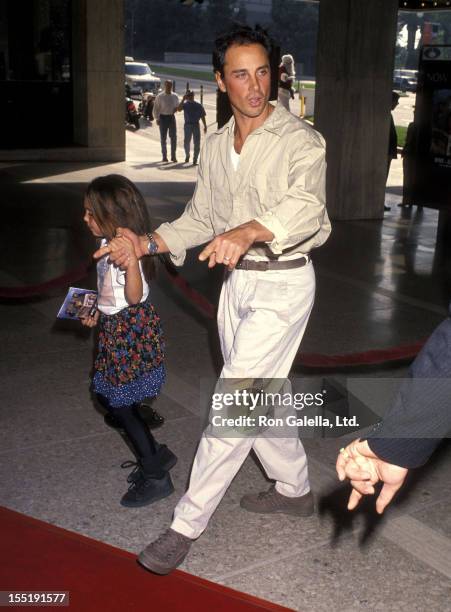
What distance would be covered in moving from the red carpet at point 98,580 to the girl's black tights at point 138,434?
52 centimetres

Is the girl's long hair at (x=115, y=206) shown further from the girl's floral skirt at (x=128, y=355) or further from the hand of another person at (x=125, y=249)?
the girl's floral skirt at (x=128, y=355)

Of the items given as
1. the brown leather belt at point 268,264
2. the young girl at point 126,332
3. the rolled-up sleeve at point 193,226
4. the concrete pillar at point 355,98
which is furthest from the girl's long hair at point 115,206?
the concrete pillar at point 355,98

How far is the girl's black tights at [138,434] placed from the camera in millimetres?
4102

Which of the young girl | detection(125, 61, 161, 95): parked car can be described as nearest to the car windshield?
detection(125, 61, 161, 95): parked car

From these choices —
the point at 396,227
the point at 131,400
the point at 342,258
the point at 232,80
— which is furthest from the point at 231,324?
the point at 396,227

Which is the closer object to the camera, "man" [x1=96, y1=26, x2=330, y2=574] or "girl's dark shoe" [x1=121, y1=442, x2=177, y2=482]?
"man" [x1=96, y1=26, x2=330, y2=574]

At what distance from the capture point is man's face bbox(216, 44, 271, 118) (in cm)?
345

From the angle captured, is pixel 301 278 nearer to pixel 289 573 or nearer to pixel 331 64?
pixel 289 573

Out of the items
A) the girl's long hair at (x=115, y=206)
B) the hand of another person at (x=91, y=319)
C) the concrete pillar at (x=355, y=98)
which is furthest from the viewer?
the concrete pillar at (x=355, y=98)

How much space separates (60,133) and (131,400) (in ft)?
60.4

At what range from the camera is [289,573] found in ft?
11.9

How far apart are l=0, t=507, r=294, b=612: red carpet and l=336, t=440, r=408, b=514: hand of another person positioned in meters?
1.37

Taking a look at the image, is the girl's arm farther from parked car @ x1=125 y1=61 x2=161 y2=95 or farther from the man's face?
parked car @ x1=125 y1=61 x2=161 y2=95

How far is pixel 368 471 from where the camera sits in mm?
2174
